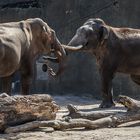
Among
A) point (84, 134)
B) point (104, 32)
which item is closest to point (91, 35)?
point (104, 32)

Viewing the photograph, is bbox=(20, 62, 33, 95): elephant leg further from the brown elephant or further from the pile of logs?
the pile of logs

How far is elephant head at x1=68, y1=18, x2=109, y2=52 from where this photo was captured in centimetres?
1260

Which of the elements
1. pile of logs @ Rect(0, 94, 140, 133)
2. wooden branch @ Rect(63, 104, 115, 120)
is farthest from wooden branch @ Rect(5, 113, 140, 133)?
wooden branch @ Rect(63, 104, 115, 120)

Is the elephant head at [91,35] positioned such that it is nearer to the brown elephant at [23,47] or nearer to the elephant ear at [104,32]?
the elephant ear at [104,32]

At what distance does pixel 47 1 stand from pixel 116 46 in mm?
4998

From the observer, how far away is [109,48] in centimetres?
1262

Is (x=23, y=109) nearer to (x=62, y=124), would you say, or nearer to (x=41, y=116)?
(x=41, y=116)

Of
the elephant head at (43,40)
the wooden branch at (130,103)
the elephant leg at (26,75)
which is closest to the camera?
the wooden branch at (130,103)

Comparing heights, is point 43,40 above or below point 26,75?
above

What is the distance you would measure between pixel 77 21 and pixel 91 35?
3.92 metres

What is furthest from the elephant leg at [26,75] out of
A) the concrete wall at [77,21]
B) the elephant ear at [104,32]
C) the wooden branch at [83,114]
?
the concrete wall at [77,21]

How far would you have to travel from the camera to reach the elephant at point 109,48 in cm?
1255

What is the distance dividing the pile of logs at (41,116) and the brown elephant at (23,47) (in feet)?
6.24

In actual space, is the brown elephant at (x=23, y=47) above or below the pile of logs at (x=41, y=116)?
above
